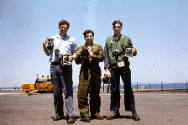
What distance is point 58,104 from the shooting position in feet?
14.4

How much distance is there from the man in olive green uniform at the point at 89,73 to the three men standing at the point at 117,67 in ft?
0.64

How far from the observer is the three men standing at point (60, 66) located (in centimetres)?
434

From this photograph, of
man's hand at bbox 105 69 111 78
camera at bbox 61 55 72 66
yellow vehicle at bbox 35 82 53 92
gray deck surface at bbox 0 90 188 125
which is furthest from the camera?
yellow vehicle at bbox 35 82 53 92

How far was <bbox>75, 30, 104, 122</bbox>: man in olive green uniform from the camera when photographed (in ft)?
13.9

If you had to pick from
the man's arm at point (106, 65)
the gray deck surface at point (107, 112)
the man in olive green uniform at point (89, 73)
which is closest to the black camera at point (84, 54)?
the man in olive green uniform at point (89, 73)

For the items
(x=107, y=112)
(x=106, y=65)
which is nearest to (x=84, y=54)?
(x=106, y=65)

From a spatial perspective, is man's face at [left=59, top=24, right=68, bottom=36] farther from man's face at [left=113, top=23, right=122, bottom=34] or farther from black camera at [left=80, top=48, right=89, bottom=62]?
man's face at [left=113, top=23, right=122, bottom=34]

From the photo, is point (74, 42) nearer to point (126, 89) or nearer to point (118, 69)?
point (118, 69)

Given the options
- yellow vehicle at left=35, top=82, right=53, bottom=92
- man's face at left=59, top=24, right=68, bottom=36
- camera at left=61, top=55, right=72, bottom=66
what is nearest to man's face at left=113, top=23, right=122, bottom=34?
Answer: man's face at left=59, top=24, right=68, bottom=36

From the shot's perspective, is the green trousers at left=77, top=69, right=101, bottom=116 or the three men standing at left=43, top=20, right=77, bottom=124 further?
the three men standing at left=43, top=20, right=77, bottom=124

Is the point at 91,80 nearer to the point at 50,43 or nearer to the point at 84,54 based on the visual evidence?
the point at 84,54

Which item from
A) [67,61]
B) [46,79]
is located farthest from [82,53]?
[46,79]

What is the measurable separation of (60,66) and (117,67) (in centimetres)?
113

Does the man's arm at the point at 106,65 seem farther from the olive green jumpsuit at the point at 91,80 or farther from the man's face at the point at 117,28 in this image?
the man's face at the point at 117,28
